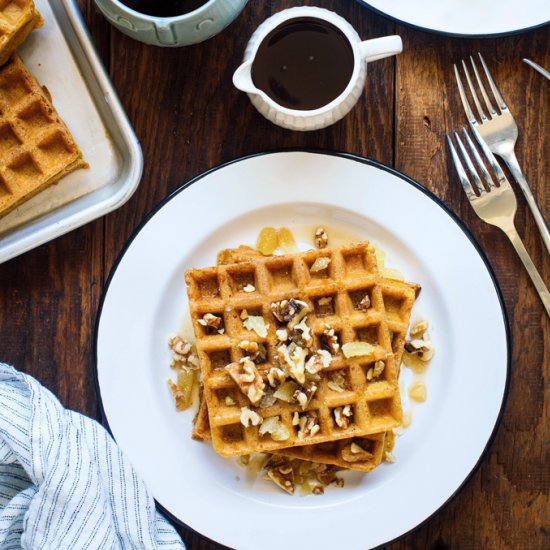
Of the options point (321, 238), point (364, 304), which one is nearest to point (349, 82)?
point (321, 238)

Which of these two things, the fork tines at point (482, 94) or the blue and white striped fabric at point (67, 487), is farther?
the fork tines at point (482, 94)

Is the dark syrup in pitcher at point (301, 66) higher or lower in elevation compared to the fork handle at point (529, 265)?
higher

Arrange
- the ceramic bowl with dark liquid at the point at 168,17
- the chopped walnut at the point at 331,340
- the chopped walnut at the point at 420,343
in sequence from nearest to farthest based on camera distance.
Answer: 1. the ceramic bowl with dark liquid at the point at 168,17
2. the chopped walnut at the point at 331,340
3. the chopped walnut at the point at 420,343

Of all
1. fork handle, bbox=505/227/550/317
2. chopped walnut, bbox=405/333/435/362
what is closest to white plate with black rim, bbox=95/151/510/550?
chopped walnut, bbox=405/333/435/362

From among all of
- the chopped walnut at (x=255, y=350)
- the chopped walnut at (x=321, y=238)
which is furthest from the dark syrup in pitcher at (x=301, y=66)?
the chopped walnut at (x=255, y=350)

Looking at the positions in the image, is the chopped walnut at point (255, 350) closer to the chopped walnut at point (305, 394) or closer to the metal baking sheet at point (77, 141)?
the chopped walnut at point (305, 394)

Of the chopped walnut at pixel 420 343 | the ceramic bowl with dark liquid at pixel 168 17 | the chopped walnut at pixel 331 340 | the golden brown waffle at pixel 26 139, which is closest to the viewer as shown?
the ceramic bowl with dark liquid at pixel 168 17

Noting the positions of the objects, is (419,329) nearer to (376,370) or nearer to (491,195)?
(376,370)
